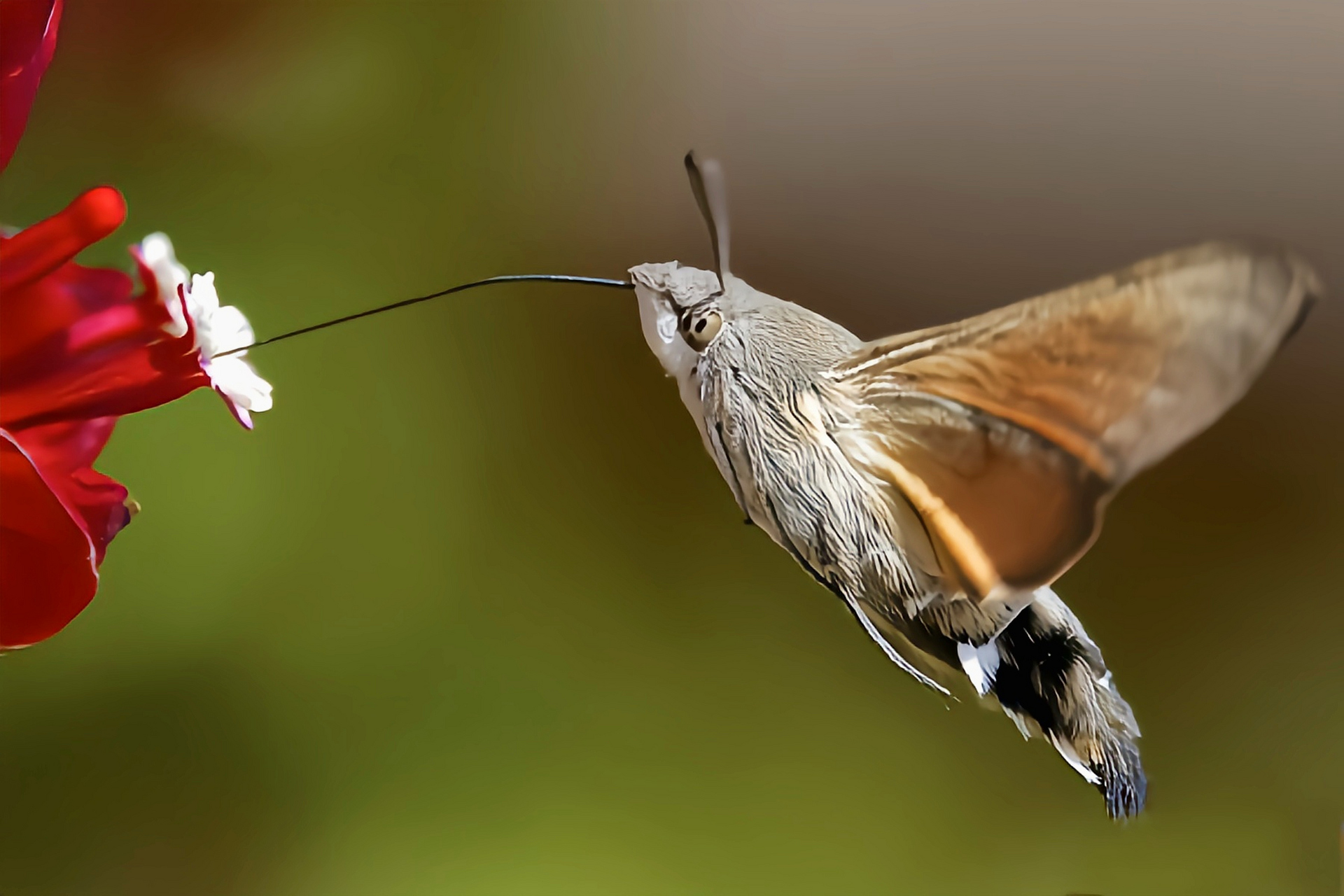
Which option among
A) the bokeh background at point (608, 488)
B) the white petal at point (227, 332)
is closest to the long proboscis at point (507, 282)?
the bokeh background at point (608, 488)

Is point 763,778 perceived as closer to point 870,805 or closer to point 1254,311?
point 870,805

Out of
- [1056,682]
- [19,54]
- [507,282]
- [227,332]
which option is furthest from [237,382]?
[1056,682]

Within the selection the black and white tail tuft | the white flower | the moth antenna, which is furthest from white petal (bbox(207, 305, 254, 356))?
the black and white tail tuft

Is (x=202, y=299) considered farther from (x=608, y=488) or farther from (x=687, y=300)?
(x=608, y=488)

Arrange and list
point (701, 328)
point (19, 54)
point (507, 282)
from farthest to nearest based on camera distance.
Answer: point (507, 282), point (701, 328), point (19, 54)

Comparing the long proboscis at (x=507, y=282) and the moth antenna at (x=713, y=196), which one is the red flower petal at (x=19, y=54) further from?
the moth antenna at (x=713, y=196)

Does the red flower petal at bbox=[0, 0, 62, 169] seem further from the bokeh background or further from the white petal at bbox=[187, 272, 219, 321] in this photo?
the bokeh background

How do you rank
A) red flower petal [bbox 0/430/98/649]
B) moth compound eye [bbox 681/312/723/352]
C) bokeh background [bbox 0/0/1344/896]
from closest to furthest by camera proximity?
red flower petal [bbox 0/430/98/649], moth compound eye [bbox 681/312/723/352], bokeh background [bbox 0/0/1344/896]
